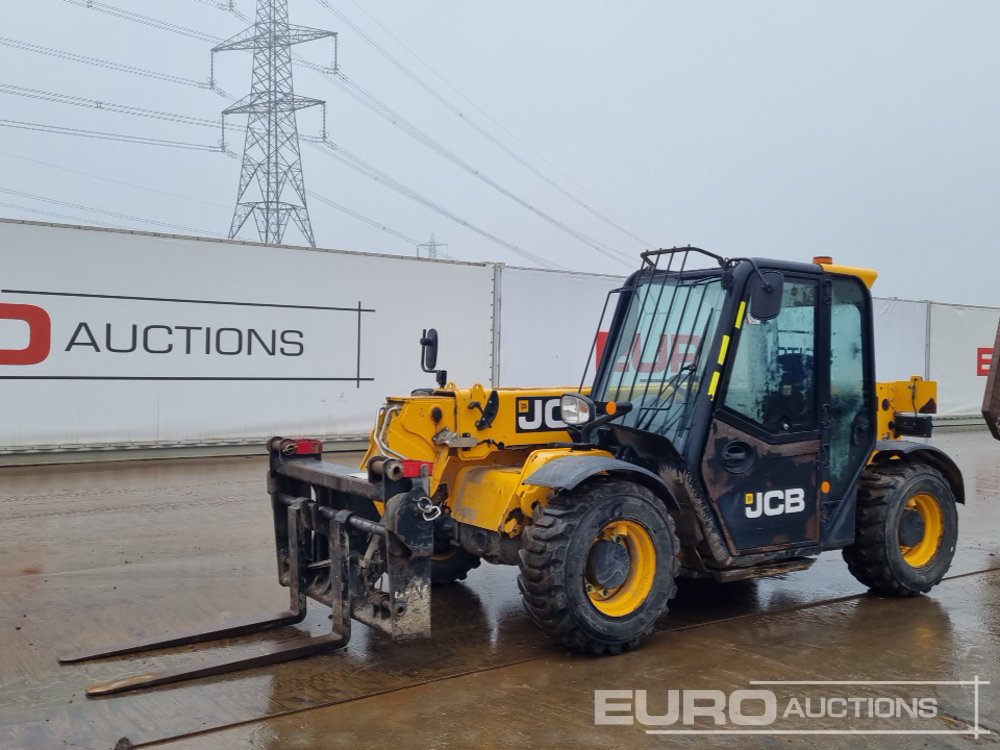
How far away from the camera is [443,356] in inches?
551

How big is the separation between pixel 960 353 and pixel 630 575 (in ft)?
56.6

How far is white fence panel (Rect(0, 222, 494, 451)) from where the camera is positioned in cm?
1130

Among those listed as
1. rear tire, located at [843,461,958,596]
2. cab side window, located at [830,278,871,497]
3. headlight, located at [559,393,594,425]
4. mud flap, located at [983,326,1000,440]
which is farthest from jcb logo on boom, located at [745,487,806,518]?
mud flap, located at [983,326,1000,440]

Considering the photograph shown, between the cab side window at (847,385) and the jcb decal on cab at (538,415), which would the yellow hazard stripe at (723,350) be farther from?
the jcb decal on cab at (538,415)

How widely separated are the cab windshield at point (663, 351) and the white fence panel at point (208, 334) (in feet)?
25.6

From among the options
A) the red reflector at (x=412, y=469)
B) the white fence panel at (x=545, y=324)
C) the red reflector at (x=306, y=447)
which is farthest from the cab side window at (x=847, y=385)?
the white fence panel at (x=545, y=324)

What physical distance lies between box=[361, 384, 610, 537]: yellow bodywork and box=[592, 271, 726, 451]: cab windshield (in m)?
0.40

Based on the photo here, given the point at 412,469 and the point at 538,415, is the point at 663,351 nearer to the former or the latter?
the point at 538,415

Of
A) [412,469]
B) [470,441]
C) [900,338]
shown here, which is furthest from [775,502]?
[900,338]

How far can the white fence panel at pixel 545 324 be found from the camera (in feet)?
47.1

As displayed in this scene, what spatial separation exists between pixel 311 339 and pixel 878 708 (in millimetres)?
10003

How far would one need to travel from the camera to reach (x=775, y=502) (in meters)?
5.28

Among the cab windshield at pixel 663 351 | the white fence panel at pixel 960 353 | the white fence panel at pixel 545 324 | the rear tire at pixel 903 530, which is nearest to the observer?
the cab windshield at pixel 663 351

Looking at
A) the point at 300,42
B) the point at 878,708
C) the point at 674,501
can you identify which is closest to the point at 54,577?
the point at 674,501
